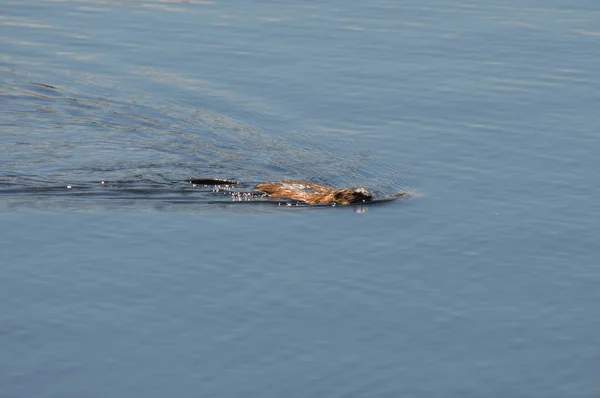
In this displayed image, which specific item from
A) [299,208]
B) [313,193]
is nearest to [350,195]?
[313,193]

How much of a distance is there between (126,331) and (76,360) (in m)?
0.77

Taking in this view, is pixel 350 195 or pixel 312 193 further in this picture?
pixel 312 193

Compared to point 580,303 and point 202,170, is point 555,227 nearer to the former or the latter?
point 580,303

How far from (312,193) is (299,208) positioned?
0.36 metres

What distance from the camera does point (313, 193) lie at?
16.9m

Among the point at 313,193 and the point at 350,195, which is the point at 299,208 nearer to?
the point at 313,193

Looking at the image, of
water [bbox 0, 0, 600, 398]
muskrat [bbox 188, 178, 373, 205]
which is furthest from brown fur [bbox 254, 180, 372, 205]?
water [bbox 0, 0, 600, 398]

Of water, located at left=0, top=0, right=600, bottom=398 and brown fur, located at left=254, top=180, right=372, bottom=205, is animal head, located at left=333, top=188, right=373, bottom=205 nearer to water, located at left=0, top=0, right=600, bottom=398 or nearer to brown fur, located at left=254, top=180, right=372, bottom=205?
brown fur, located at left=254, top=180, right=372, bottom=205

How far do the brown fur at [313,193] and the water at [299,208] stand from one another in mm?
237

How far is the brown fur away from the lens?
1667cm

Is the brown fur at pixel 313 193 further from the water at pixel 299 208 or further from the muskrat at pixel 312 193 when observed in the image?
the water at pixel 299 208

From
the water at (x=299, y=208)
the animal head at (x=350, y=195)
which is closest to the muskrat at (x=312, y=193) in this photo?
the animal head at (x=350, y=195)

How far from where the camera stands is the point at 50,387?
1156cm

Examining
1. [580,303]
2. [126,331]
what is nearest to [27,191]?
[126,331]
